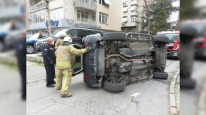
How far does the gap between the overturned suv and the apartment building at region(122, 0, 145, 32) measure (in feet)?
0.54

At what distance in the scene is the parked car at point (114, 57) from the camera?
7.94 feet

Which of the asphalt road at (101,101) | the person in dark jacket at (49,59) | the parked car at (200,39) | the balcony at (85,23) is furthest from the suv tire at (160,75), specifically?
the parked car at (200,39)

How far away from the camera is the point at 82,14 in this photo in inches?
83.2

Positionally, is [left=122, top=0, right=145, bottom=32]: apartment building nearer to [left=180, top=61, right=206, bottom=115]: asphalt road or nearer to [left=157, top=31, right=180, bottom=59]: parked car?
[left=157, top=31, right=180, bottom=59]: parked car

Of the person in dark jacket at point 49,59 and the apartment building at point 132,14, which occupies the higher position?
the apartment building at point 132,14

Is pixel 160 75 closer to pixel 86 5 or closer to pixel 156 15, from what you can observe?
pixel 156 15

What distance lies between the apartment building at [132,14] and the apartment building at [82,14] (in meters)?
0.09

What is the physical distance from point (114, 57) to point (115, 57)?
0.02 meters

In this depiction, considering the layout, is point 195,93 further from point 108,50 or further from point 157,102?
point 108,50

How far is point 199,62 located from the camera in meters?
0.59

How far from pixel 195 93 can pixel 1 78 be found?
997mm

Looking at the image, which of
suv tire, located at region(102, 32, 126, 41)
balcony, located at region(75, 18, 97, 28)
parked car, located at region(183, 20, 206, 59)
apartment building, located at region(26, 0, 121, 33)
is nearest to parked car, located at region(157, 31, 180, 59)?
parked car, located at region(183, 20, 206, 59)

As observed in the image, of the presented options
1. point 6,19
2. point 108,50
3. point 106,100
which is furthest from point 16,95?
point 108,50

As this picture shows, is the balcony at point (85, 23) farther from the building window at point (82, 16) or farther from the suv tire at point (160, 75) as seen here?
the suv tire at point (160, 75)
